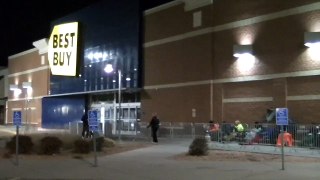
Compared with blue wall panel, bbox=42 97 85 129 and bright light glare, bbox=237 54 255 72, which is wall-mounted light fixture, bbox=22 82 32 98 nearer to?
blue wall panel, bbox=42 97 85 129

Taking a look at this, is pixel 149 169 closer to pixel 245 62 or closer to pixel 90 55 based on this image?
pixel 245 62

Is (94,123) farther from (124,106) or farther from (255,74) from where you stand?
(124,106)

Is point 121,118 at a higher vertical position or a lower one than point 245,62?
lower

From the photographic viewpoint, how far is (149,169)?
58.4 ft

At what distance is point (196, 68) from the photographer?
36031mm

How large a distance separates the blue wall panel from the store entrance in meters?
3.00

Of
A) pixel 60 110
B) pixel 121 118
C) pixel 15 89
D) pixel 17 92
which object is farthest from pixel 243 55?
pixel 17 92

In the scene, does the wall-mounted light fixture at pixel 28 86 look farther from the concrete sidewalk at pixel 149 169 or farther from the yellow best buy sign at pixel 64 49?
the yellow best buy sign at pixel 64 49

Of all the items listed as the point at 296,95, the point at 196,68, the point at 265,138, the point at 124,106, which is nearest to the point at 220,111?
the point at 196,68

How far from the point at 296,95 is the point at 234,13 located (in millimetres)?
7271

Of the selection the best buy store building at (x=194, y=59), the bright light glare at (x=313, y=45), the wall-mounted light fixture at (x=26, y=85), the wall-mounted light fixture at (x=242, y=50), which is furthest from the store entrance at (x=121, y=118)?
the bright light glare at (x=313, y=45)

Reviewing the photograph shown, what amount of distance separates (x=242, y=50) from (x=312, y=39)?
546cm

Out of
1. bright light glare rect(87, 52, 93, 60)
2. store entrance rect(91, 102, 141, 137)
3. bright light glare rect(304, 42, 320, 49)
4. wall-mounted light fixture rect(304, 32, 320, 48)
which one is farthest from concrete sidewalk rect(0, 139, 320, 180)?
bright light glare rect(87, 52, 93, 60)

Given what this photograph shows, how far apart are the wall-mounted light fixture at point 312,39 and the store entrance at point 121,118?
50.0ft
